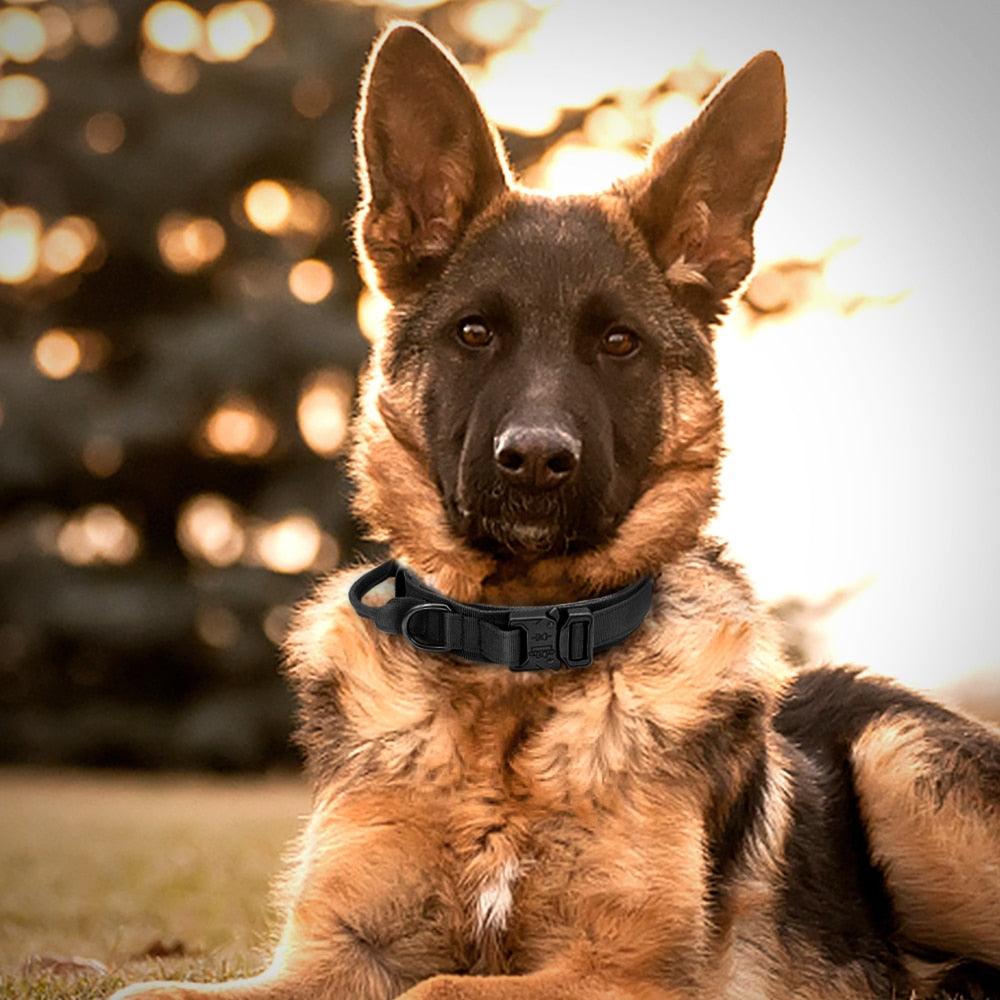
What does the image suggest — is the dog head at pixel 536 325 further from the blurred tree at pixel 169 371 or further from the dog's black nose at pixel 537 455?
the blurred tree at pixel 169 371

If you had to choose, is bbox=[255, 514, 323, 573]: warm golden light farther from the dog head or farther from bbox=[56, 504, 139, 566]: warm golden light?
the dog head

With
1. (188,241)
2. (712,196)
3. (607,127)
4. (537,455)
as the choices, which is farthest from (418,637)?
(188,241)

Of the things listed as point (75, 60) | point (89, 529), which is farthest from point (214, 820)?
point (75, 60)

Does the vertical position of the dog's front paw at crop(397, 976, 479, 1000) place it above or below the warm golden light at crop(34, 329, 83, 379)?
above

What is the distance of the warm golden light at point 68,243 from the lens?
2133cm

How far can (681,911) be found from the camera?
365cm

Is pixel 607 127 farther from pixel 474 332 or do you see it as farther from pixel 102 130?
pixel 474 332

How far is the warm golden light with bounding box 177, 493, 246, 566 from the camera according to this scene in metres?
20.6

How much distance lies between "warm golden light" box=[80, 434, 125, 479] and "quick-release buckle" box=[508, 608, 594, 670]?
55.7ft

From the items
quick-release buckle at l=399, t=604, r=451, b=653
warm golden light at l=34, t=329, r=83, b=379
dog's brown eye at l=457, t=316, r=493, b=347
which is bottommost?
warm golden light at l=34, t=329, r=83, b=379

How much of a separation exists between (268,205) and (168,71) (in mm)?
2344

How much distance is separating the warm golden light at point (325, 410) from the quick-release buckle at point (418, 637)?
54.6 ft

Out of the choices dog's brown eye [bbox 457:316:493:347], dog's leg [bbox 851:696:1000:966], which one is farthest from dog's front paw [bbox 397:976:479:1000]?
dog's leg [bbox 851:696:1000:966]

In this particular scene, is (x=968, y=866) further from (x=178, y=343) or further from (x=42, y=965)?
(x=178, y=343)
